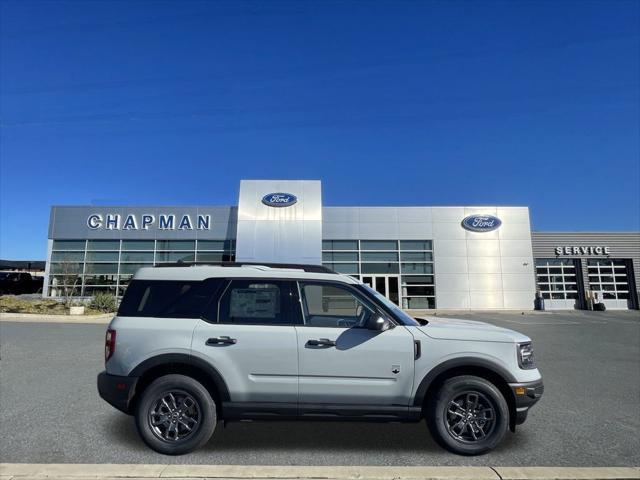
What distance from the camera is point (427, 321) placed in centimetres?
472

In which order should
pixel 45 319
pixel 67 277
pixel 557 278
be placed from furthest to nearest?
pixel 557 278 < pixel 67 277 < pixel 45 319

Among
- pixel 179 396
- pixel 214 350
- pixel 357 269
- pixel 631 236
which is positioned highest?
pixel 631 236

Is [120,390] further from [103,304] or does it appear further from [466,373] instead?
[103,304]

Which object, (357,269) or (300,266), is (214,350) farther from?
(357,269)

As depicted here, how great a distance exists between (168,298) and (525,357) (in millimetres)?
3852

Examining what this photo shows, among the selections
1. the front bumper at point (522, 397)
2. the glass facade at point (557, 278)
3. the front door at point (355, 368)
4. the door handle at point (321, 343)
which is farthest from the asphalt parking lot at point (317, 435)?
the glass facade at point (557, 278)

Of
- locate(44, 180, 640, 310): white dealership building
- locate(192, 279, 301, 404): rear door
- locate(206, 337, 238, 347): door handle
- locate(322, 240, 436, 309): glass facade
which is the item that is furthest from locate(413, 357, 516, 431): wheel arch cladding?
locate(322, 240, 436, 309): glass facade

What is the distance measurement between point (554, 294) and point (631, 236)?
7.64 metres

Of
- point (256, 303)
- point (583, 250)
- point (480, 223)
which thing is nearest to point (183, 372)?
point (256, 303)

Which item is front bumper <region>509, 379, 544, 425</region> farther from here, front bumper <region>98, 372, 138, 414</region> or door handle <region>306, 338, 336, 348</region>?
front bumper <region>98, 372, 138, 414</region>

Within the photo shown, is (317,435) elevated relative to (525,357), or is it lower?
lower

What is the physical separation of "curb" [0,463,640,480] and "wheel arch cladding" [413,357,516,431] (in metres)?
0.60

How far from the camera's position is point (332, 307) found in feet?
16.2

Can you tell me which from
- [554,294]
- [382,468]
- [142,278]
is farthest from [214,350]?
[554,294]
